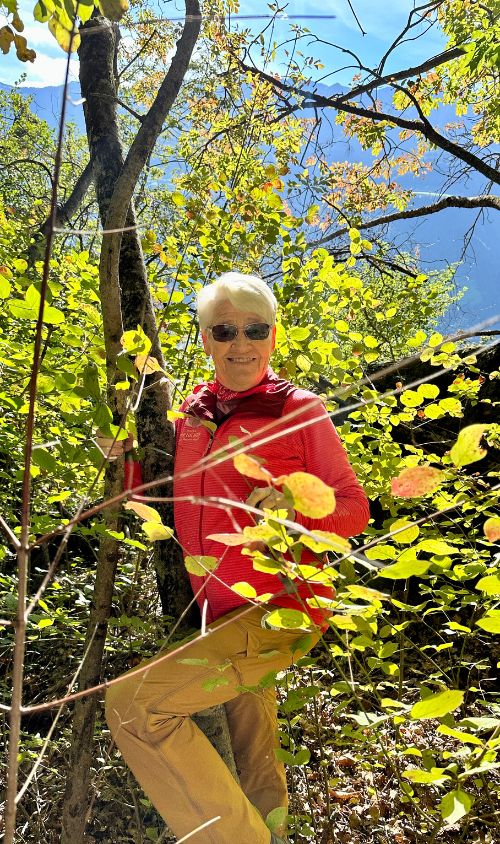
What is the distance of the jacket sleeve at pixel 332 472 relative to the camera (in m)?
1.64

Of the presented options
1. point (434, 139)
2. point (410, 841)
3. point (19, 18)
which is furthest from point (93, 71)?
point (434, 139)

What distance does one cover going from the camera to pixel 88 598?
2.81 meters

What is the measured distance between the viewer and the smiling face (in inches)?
75.0

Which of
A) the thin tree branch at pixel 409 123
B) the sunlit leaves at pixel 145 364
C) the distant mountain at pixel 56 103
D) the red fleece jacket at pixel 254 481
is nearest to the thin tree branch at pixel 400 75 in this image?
the thin tree branch at pixel 409 123

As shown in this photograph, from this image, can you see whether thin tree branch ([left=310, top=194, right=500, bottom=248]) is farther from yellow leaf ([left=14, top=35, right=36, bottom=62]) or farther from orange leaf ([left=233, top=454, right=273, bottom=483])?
orange leaf ([left=233, top=454, right=273, bottom=483])

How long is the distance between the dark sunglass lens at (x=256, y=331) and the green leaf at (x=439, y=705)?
1.18 m

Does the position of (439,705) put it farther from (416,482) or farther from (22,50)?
(22,50)

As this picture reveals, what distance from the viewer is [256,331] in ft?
6.19

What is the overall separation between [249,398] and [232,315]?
260 millimetres

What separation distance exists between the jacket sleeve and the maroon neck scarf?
1.7 inches

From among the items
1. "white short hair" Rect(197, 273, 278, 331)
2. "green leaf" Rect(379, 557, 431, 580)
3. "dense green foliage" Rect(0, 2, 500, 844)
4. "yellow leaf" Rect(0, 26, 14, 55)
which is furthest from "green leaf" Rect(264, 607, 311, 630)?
"yellow leaf" Rect(0, 26, 14, 55)

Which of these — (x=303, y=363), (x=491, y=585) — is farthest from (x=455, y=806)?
(x=303, y=363)

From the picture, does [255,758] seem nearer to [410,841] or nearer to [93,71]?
[410,841]

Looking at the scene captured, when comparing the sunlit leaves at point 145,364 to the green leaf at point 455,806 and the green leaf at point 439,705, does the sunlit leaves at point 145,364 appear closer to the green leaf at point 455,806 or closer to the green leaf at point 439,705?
the green leaf at point 439,705
